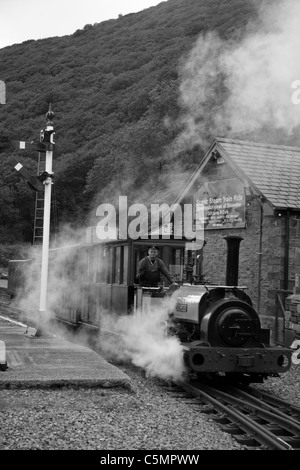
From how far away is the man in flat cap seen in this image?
31.2ft

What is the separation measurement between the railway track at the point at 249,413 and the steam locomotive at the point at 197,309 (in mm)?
314

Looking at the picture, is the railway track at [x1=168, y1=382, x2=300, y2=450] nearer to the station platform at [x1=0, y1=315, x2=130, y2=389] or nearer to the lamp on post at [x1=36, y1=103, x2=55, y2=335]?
the station platform at [x1=0, y1=315, x2=130, y2=389]

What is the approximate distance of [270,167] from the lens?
578 inches

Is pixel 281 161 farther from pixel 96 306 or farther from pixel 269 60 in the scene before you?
pixel 96 306

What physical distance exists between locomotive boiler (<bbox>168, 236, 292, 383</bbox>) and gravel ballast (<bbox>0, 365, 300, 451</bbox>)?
0.62 m

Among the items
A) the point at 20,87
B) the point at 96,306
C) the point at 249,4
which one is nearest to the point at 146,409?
the point at 96,306

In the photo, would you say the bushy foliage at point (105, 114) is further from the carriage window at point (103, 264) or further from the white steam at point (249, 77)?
the carriage window at point (103, 264)

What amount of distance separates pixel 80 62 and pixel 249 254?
217ft

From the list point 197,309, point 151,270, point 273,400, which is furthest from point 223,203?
point 273,400

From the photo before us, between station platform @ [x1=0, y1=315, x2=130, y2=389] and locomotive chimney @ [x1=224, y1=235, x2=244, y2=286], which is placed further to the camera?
locomotive chimney @ [x1=224, y1=235, x2=244, y2=286]

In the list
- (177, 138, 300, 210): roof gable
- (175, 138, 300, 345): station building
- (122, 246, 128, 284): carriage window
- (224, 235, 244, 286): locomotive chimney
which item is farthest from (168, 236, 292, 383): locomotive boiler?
(177, 138, 300, 210): roof gable

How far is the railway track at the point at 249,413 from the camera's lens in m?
5.44

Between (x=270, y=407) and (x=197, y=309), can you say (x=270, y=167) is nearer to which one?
(x=197, y=309)

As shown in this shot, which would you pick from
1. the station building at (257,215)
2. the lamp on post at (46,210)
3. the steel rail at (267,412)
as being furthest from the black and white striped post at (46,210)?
the steel rail at (267,412)
